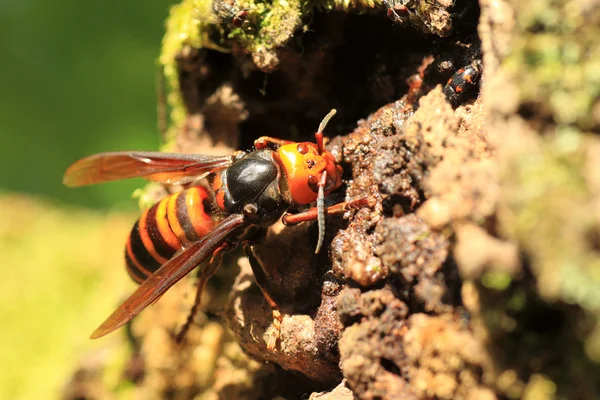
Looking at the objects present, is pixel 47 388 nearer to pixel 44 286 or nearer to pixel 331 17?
pixel 44 286

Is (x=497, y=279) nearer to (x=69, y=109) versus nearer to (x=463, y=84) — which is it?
(x=463, y=84)

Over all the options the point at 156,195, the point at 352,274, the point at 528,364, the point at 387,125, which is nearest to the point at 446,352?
the point at 528,364

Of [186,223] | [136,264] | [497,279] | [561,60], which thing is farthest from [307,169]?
[561,60]

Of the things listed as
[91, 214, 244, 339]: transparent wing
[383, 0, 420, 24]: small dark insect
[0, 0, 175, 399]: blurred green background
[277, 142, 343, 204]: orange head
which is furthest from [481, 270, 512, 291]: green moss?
[0, 0, 175, 399]: blurred green background

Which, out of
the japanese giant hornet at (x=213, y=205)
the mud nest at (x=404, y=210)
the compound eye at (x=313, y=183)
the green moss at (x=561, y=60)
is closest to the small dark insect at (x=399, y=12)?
the mud nest at (x=404, y=210)

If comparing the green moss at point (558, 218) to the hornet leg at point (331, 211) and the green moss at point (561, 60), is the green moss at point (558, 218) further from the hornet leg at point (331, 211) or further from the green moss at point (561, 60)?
the hornet leg at point (331, 211)

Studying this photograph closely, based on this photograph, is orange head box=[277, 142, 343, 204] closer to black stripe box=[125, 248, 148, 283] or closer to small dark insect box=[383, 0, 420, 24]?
small dark insect box=[383, 0, 420, 24]

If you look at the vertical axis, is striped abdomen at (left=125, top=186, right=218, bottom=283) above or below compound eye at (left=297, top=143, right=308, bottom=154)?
below
